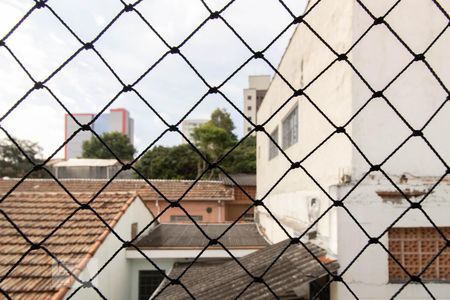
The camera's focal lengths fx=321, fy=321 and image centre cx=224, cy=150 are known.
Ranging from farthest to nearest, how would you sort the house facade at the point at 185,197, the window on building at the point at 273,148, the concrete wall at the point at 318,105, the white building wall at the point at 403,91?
the house facade at the point at 185,197
the window on building at the point at 273,148
the concrete wall at the point at 318,105
the white building wall at the point at 403,91

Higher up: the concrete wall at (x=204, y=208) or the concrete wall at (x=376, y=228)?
the concrete wall at (x=376, y=228)

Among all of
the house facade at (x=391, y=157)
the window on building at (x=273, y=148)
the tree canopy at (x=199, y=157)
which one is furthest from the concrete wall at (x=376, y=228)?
the tree canopy at (x=199, y=157)

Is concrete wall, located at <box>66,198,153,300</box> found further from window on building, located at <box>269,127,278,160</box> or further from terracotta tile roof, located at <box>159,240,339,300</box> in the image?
window on building, located at <box>269,127,278,160</box>

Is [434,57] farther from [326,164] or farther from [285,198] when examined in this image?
[285,198]

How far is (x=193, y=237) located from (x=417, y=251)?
194 inches

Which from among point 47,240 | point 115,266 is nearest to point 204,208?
point 115,266

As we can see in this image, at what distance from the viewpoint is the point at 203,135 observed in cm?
1681

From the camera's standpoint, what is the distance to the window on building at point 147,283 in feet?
19.3

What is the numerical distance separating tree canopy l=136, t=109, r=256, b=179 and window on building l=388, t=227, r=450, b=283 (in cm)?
1355

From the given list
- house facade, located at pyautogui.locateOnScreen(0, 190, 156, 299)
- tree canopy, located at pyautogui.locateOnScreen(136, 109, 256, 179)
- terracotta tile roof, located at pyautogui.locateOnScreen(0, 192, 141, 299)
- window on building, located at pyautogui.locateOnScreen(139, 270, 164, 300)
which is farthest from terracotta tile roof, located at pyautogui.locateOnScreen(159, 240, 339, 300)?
tree canopy, located at pyautogui.locateOnScreen(136, 109, 256, 179)

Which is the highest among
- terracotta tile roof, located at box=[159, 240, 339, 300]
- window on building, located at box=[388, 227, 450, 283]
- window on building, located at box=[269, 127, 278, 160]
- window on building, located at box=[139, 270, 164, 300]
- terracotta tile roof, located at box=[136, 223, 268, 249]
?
window on building, located at box=[269, 127, 278, 160]

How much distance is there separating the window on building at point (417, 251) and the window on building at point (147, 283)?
4.54 meters

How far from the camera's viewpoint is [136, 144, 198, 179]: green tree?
18.3 m

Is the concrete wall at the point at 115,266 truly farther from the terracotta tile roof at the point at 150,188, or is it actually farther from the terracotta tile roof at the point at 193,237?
the terracotta tile roof at the point at 150,188
